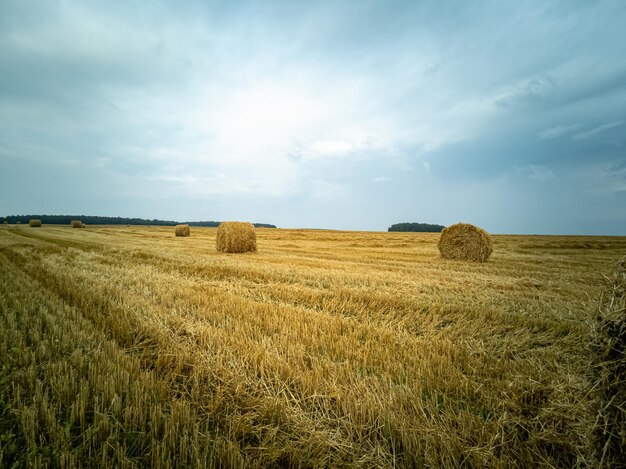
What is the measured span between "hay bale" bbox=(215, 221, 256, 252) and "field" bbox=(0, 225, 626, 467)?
35.9 ft

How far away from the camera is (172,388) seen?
2795 millimetres

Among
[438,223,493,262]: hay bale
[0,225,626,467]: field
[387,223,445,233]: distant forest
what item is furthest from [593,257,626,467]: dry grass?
[387,223,445,233]: distant forest

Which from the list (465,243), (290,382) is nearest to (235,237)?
(465,243)

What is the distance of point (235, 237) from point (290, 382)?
48.1ft

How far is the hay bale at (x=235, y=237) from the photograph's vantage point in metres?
16.7

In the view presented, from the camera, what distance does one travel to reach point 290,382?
114 inches

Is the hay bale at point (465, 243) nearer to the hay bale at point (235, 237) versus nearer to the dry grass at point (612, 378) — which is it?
the hay bale at point (235, 237)

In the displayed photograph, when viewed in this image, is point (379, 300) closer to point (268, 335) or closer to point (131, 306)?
point (268, 335)

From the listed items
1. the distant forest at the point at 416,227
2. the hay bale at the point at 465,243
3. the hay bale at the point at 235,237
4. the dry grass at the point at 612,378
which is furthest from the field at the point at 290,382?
the distant forest at the point at 416,227

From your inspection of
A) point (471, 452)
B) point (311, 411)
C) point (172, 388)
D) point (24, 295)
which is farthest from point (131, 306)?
point (471, 452)

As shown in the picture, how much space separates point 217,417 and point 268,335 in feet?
5.57

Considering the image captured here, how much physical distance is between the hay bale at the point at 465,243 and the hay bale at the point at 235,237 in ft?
35.8

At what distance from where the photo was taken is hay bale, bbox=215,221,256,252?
54.9 ft

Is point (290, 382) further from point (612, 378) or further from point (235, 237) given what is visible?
point (235, 237)
